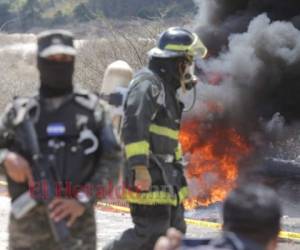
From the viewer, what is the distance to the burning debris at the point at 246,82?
38.4 feet

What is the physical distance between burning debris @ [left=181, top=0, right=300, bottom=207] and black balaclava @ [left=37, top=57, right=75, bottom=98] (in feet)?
24.9

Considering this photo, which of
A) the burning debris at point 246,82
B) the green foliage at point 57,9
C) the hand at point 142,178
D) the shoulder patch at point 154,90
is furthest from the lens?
the green foliage at point 57,9

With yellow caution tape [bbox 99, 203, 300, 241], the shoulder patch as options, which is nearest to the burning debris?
yellow caution tape [bbox 99, 203, 300, 241]

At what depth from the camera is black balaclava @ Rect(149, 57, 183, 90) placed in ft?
16.0

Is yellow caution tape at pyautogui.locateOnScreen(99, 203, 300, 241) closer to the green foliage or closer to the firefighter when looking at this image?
the firefighter

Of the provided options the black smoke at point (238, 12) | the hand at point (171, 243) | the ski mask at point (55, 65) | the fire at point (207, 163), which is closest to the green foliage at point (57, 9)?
the black smoke at point (238, 12)

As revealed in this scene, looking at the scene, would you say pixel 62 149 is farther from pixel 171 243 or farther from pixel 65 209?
pixel 171 243

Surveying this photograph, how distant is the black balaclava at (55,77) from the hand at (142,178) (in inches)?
44.9

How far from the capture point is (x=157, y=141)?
4727 mm

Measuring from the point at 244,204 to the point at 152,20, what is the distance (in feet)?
42.9

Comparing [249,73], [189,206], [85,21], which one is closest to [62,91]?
[189,206]

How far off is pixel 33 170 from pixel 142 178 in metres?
1.22

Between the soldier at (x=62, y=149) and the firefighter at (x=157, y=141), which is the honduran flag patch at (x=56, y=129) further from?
the firefighter at (x=157, y=141)

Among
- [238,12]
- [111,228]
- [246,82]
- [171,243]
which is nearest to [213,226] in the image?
[111,228]
